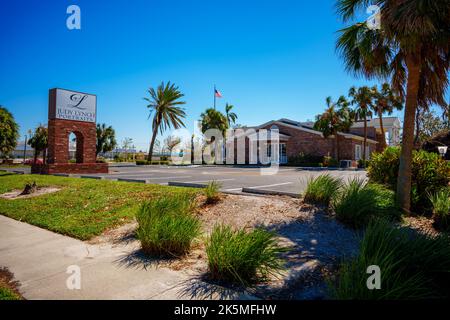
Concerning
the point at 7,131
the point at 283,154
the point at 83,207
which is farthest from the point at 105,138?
the point at 83,207

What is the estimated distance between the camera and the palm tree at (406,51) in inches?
218

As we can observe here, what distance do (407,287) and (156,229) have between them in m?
3.44

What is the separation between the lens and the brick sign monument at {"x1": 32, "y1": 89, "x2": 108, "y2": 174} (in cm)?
1689

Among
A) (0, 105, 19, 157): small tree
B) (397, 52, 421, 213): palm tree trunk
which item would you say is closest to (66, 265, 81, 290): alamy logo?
(397, 52, 421, 213): palm tree trunk

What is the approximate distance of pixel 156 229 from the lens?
431 cm

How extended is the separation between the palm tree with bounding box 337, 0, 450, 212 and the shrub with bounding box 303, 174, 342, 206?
6.09ft

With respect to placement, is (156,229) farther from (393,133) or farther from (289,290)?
(393,133)

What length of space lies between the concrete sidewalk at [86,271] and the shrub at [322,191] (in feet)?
13.5

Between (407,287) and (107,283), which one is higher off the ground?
(407,287)

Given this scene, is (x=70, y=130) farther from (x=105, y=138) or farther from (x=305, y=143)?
(x=105, y=138)

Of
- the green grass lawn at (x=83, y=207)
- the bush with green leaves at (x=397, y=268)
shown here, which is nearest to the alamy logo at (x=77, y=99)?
the green grass lawn at (x=83, y=207)

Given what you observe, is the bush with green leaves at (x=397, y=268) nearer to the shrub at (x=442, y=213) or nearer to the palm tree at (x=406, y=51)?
the shrub at (x=442, y=213)

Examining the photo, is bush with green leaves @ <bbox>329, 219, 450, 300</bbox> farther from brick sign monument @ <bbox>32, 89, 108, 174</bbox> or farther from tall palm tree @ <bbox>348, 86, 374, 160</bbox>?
tall palm tree @ <bbox>348, 86, 374, 160</bbox>
